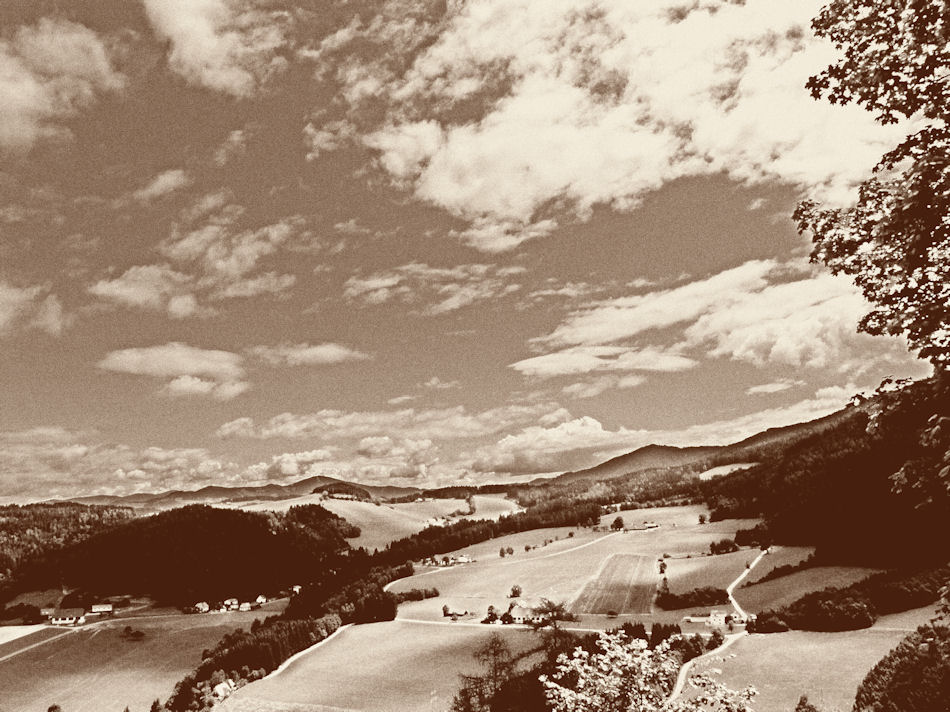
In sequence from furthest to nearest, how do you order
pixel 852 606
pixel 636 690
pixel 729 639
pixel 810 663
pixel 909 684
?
pixel 729 639 → pixel 852 606 → pixel 810 663 → pixel 909 684 → pixel 636 690

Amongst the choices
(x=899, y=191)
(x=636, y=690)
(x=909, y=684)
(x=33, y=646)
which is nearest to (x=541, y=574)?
(x=909, y=684)

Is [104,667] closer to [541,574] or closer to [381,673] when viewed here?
[381,673]

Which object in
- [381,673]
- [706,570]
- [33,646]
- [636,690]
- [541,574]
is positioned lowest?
[706,570]

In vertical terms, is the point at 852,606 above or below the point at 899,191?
below

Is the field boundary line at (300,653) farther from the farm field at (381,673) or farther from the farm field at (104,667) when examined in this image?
the farm field at (104,667)

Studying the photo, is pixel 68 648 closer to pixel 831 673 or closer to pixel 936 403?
pixel 831 673

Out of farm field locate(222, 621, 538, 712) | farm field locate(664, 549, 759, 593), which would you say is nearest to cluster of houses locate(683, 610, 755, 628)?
farm field locate(664, 549, 759, 593)

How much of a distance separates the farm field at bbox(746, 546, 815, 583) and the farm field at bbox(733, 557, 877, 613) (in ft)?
28.2

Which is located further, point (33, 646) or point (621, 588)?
point (33, 646)

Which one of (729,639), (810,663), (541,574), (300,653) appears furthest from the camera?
(541,574)

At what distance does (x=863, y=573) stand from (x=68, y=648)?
196 metres

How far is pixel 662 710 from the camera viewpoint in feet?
56.2

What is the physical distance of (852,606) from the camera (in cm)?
8706

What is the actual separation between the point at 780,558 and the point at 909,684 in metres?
112
